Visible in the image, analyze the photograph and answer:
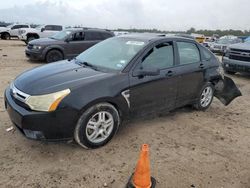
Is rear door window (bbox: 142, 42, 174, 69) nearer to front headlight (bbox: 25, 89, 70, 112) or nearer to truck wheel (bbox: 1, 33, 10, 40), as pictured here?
front headlight (bbox: 25, 89, 70, 112)

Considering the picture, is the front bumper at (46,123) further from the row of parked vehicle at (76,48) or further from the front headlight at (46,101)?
the row of parked vehicle at (76,48)

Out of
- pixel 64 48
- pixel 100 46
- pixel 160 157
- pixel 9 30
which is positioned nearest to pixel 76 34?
pixel 64 48

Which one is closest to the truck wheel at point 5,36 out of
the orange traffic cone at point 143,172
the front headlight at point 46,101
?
the front headlight at point 46,101

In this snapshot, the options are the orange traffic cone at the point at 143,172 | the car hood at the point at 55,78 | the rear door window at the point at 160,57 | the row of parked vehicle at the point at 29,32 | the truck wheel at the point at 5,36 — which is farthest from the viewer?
the truck wheel at the point at 5,36

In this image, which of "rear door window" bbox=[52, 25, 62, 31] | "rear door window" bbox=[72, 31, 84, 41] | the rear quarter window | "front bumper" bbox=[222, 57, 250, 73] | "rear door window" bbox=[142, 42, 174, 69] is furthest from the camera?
"rear door window" bbox=[52, 25, 62, 31]

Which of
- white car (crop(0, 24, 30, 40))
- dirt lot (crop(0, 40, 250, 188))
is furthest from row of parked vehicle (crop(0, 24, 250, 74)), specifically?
white car (crop(0, 24, 30, 40))

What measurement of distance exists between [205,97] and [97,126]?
9.59ft

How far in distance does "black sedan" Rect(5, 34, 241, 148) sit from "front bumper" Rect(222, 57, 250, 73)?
4665 mm

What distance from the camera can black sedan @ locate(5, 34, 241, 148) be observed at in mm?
3521

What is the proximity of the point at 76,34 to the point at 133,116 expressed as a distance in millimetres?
8551

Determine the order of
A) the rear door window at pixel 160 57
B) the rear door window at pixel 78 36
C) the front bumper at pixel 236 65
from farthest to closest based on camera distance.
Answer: the rear door window at pixel 78 36
the front bumper at pixel 236 65
the rear door window at pixel 160 57

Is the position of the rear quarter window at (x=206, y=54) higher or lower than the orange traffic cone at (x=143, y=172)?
higher

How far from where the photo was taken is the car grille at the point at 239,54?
31.9ft

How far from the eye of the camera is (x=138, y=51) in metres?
4.39
